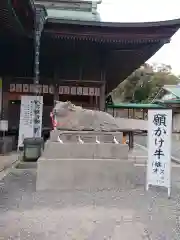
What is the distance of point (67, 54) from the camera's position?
46.9 feet

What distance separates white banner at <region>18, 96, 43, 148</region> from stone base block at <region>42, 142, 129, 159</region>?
19.4ft

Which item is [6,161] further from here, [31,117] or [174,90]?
[174,90]

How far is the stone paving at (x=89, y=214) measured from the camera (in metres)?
4.26

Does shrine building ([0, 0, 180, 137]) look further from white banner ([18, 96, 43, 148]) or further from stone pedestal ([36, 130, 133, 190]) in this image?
stone pedestal ([36, 130, 133, 190])

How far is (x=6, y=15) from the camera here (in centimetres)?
884

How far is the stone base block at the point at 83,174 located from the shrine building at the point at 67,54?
17.3ft

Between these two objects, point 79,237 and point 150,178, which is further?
point 150,178

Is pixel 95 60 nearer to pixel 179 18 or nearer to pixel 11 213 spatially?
pixel 179 18

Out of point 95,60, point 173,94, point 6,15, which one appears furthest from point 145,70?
point 6,15

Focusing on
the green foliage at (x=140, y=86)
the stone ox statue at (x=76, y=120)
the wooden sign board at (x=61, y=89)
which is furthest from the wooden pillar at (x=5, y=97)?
the green foliage at (x=140, y=86)

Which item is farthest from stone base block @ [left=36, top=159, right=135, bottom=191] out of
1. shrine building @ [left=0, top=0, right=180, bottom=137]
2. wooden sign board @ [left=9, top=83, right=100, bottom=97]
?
wooden sign board @ [left=9, top=83, right=100, bottom=97]

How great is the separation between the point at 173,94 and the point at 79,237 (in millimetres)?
37809

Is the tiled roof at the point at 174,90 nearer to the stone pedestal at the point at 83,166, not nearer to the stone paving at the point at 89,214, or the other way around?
the stone pedestal at the point at 83,166

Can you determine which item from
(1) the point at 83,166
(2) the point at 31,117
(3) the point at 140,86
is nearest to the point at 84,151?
(1) the point at 83,166
